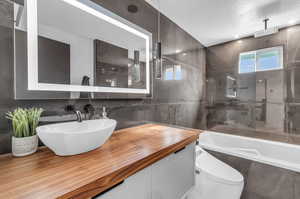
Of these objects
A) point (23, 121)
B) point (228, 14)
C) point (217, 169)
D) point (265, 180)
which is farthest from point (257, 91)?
point (23, 121)

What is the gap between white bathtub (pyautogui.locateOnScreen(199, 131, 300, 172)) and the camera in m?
1.58

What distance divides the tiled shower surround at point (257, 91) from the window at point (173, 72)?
98 centimetres

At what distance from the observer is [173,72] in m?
2.11

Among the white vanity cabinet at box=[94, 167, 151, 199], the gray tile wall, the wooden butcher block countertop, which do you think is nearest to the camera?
the wooden butcher block countertop

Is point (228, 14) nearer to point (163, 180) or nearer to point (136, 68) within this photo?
point (136, 68)

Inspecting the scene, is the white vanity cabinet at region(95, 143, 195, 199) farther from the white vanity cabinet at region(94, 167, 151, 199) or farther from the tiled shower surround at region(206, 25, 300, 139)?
the tiled shower surround at region(206, 25, 300, 139)

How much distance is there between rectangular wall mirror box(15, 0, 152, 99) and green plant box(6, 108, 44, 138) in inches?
4.4

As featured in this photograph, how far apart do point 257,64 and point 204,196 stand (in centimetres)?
223

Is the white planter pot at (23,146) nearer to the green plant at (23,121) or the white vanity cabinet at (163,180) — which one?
the green plant at (23,121)

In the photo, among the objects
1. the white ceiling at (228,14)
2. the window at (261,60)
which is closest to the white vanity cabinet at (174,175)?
the white ceiling at (228,14)

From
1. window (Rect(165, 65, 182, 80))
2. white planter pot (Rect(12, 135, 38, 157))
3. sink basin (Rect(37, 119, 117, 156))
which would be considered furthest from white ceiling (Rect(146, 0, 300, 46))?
white planter pot (Rect(12, 135, 38, 157))

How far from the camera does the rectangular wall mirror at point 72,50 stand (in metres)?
0.81

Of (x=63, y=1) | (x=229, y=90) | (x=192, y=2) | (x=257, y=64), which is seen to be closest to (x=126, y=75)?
(x=63, y=1)

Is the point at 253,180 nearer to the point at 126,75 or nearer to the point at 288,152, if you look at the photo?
the point at 288,152
